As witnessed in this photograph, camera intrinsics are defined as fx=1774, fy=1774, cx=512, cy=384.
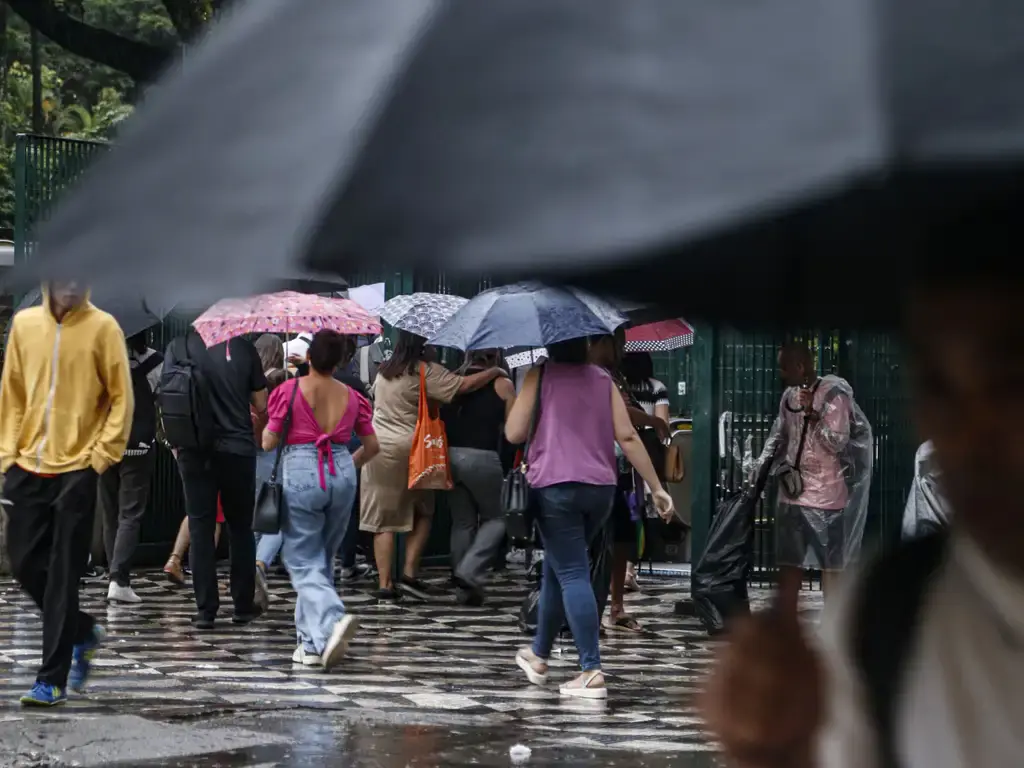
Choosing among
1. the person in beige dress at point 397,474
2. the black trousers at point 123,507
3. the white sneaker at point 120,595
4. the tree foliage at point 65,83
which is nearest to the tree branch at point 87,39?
the person in beige dress at point 397,474

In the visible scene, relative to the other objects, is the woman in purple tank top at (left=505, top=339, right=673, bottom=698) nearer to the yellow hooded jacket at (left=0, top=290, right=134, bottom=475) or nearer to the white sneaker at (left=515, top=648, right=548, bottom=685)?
the white sneaker at (left=515, top=648, right=548, bottom=685)

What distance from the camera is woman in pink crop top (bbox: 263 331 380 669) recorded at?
10141mm

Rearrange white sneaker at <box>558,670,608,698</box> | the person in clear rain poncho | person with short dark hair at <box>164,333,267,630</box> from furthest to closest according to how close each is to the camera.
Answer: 1. person with short dark hair at <box>164,333,267,630</box>
2. the person in clear rain poncho
3. white sneaker at <box>558,670,608,698</box>

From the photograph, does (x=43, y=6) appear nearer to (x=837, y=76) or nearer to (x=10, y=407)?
(x=10, y=407)

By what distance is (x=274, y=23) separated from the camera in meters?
1.42

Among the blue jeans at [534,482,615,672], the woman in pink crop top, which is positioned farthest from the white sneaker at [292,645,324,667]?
the blue jeans at [534,482,615,672]

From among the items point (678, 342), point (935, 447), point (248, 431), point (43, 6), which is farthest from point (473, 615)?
point (935, 447)

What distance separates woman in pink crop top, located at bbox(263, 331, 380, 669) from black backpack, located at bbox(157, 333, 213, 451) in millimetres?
1376

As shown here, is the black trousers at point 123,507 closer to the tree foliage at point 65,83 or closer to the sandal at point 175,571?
the sandal at point 175,571

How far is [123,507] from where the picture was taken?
13.9 metres

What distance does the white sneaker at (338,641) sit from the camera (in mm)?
9883

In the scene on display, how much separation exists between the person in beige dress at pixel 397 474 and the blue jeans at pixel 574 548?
4.36 metres

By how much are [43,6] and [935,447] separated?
922 centimetres

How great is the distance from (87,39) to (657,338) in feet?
23.7
